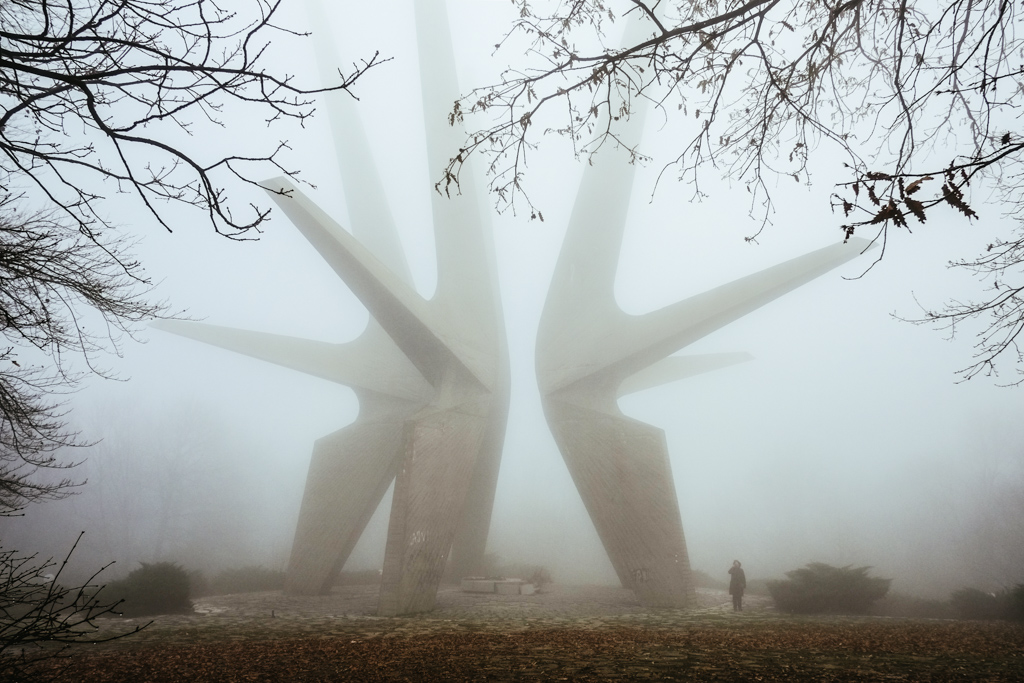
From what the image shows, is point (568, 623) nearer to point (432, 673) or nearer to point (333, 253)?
point (432, 673)

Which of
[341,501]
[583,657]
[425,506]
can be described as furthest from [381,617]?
[583,657]

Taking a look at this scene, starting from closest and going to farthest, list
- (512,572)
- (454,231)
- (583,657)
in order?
(583,657), (454,231), (512,572)

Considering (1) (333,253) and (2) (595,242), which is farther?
(2) (595,242)

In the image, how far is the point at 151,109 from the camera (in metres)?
2.90

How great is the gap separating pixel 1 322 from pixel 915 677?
23.4ft

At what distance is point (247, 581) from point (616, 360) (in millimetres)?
9592

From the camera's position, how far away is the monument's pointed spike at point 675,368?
1656cm

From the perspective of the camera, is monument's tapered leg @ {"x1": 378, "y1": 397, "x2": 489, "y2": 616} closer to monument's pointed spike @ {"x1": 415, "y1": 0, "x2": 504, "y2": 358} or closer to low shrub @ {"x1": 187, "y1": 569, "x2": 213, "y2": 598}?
monument's pointed spike @ {"x1": 415, "y1": 0, "x2": 504, "y2": 358}

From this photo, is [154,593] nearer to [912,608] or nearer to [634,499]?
[634,499]

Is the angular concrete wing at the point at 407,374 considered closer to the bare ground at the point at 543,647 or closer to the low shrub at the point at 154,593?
the bare ground at the point at 543,647

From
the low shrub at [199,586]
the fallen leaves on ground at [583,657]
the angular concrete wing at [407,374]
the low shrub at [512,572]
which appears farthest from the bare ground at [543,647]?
the low shrub at [512,572]

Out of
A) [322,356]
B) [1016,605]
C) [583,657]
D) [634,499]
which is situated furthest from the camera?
[322,356]

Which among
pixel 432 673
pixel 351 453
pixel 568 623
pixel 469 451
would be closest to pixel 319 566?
pixel 351 453

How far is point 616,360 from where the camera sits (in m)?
12.0
